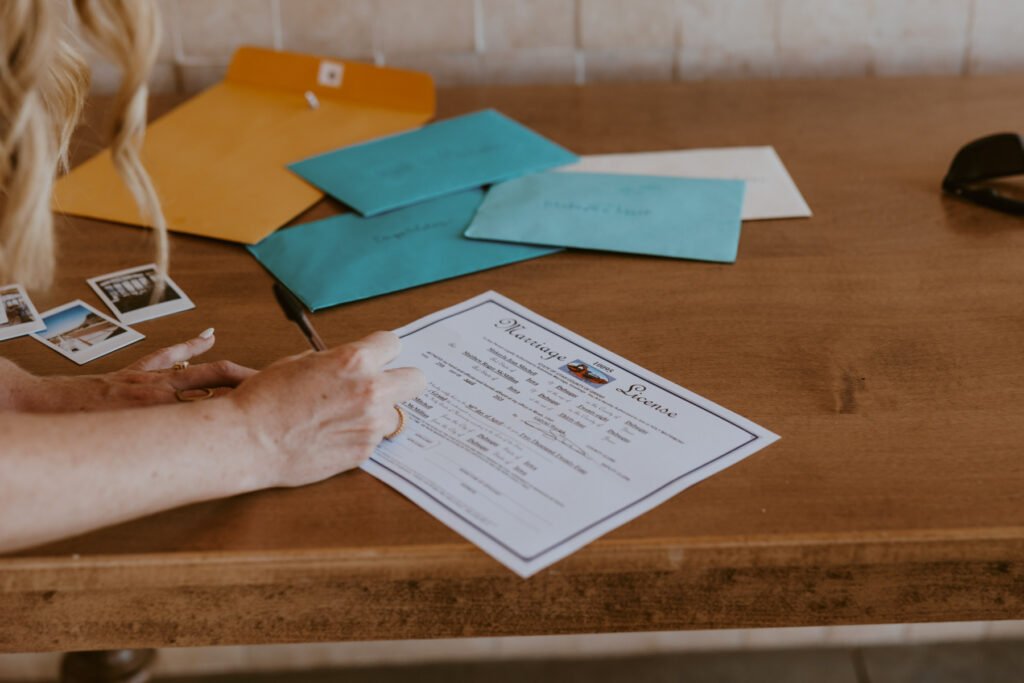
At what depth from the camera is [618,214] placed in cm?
102

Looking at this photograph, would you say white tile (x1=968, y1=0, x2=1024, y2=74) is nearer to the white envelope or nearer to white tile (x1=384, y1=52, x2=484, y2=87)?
the white envelope

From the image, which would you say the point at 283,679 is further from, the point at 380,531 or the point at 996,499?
the point at 996,499

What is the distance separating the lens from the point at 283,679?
171 cm

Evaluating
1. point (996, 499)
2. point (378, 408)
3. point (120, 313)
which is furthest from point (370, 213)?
point (996, 499)

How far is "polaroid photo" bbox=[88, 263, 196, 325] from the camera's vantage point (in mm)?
869

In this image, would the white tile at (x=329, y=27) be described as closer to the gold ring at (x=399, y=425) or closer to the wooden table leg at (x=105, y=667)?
the gold ring at (x=399, y=425)

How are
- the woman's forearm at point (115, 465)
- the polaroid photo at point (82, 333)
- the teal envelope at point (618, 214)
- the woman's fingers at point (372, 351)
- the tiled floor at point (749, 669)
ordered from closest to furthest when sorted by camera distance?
the woman's forearm at point (115, 465) → the woman's fingers at point (372, 351) → the polaroid photo at point (82, 333) → the teal envelope at point (618, 214) → the tiled floor at point (749, 669)

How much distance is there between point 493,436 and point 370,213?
A: 1.32ft

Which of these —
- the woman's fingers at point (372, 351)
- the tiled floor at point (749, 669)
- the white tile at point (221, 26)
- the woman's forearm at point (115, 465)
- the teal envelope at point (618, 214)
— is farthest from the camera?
the tiled floor at point (749, 669)

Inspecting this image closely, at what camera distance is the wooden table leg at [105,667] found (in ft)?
4.66

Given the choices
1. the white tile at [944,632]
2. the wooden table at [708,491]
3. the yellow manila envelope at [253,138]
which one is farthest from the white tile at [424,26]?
the white tile at [944,632]

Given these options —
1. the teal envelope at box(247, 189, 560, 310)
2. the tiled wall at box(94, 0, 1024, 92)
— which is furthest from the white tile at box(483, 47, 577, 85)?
the teal envelope at box(247, 189, 560, 310)

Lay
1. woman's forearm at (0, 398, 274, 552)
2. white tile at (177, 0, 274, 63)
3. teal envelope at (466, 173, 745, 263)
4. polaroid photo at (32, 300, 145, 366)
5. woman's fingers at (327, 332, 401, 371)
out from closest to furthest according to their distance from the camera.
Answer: woman's forearm at (0, 398, 274, 552), woman's fingers at (327, 332, 401, 371), polaroid photo at (32, 300, 145, 366), teal envelope at (466, 173, 745, 263), white tile at (177, 0, 274, 63)

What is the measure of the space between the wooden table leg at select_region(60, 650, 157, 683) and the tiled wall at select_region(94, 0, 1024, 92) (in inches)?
34.2
